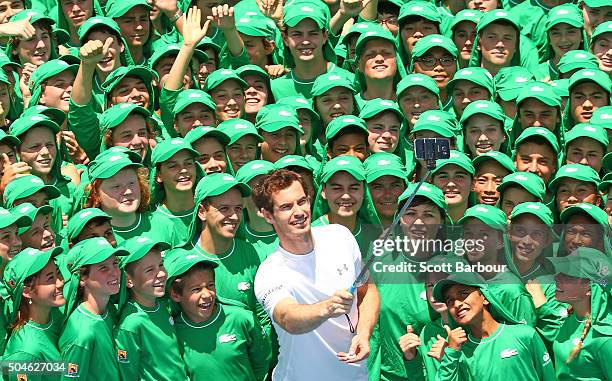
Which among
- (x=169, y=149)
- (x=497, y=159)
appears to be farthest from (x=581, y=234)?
(x=169, y=149)

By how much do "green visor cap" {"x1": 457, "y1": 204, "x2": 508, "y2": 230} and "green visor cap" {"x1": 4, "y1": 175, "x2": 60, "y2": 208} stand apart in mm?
2961

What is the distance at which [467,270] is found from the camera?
564 inches

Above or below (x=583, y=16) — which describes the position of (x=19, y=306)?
below

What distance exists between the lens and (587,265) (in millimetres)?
Result: 14500

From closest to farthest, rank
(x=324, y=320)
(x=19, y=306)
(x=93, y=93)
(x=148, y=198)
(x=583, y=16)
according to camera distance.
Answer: (x=324, y=320)
(x=19, y=306)
(x=148, y=198)
(x=93, y=93)
(x=583, y=16)

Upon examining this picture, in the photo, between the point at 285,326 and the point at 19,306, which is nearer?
the point at 285,326

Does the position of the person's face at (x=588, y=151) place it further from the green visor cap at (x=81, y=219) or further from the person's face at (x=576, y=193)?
the green visor cap at (x=81, y=219)

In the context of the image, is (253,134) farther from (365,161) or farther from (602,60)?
(602,60)

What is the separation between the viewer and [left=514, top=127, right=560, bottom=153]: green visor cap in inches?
636

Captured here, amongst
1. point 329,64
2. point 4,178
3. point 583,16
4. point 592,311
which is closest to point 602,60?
point 583,16

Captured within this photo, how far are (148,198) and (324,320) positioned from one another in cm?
326

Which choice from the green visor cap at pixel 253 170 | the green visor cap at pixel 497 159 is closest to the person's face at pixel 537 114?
the green visor cap at pixel 497 159

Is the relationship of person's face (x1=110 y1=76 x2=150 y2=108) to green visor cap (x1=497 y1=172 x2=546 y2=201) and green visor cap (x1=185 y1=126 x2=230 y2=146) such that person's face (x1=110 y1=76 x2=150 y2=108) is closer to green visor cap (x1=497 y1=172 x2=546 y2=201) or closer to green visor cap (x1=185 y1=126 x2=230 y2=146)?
green visor cap (x1=185 y1=126 x2=230 y2=146)

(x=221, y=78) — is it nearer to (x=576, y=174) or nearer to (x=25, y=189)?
(x=25, y=189)
